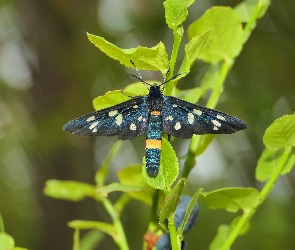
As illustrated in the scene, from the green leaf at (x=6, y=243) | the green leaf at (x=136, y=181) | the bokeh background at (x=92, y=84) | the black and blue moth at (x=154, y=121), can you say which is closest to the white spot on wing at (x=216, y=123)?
the black and blue moth at (x=154, y=121)

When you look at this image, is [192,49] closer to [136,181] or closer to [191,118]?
[191,118]

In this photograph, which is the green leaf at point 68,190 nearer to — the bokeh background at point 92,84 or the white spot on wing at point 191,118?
the white spot on wing at point 191,118

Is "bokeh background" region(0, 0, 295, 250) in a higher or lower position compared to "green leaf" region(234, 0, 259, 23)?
higher

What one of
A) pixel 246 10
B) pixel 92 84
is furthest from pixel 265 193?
pixel 92 84

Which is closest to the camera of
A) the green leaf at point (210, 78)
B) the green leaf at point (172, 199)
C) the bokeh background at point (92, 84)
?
the green leaf at point (172, 199)

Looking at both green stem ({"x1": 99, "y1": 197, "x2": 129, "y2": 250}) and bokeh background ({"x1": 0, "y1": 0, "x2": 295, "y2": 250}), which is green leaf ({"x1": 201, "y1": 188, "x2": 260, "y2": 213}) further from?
bokeh background ({"x1": 0, "y1": 0, "x2": 295, "y2": 250})

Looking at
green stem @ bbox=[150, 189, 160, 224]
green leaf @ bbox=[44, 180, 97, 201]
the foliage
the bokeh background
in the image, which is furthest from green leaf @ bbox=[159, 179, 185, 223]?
the bokeh background

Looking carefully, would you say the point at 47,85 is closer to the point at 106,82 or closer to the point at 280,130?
the point at 106,82
